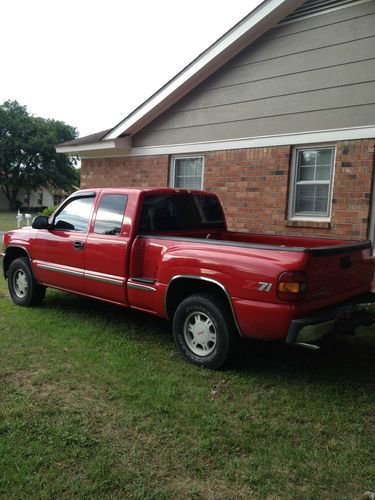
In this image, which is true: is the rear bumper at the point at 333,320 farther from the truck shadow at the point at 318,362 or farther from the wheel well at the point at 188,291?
the wheel well at the point at 188,291

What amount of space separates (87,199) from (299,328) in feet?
11.1

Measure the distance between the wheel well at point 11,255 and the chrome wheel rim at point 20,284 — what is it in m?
0.25

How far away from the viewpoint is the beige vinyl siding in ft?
22.8

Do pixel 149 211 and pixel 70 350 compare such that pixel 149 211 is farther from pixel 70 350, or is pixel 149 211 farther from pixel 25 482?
pixel 25 482

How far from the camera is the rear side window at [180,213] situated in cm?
525

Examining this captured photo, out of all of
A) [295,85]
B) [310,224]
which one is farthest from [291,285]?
[295,85]

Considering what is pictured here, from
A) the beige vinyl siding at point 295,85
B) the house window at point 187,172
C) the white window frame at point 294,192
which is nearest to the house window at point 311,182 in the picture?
the white window frame at point 294,192

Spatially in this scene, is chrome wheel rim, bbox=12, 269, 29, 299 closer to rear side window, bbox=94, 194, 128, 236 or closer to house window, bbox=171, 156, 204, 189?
rear side window, bbox=94, 194, 128, 236

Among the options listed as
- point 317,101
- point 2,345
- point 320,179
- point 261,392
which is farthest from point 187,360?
point 317,101

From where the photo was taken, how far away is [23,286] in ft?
22.0

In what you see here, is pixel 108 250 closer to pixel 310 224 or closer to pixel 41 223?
pixel 41 223

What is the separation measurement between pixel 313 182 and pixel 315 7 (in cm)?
284

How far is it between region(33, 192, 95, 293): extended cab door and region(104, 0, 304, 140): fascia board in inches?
160

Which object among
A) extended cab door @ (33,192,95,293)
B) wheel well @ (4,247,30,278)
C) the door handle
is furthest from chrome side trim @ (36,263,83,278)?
wheel well @ (4,247,30,278)
